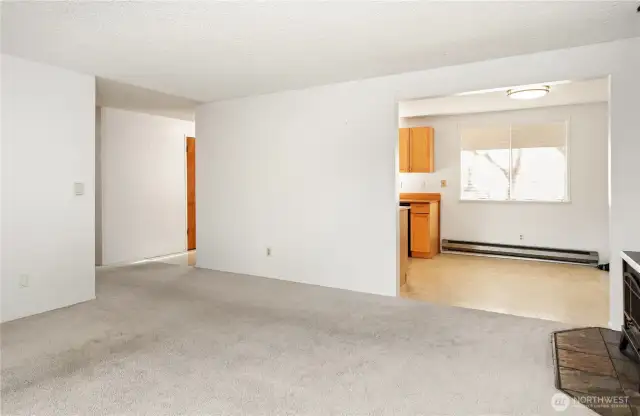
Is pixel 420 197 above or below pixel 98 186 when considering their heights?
below

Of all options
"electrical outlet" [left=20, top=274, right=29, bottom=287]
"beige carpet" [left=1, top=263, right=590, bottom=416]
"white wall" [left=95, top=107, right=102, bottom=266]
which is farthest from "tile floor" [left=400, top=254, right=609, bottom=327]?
"white wall" [left=95, top=107, right=102, bottom=266]

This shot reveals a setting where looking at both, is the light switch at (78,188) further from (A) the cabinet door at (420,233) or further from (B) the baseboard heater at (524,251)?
(B) the baseboard heater at (524,251)

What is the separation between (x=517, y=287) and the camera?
4.94 metres

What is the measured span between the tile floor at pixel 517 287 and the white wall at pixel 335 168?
51cm

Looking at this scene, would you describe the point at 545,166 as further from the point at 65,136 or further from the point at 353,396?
the point at 65,136

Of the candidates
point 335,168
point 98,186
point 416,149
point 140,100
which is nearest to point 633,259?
point 335,168

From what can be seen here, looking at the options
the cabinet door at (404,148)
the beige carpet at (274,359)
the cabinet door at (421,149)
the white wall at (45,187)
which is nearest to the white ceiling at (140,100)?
the white wall at (45,187)

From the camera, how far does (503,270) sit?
5.93 m

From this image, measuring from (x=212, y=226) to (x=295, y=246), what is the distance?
140 centimetres

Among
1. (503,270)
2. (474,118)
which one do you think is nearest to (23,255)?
(503,270)

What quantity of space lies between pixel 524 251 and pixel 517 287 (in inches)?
82.8

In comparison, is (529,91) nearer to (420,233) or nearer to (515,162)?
(515,162)

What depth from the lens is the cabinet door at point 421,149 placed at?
738cm

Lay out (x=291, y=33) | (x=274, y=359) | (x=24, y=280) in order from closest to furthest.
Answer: (x=274, y=359), (x=291, y=33), (x=24, y=280)
